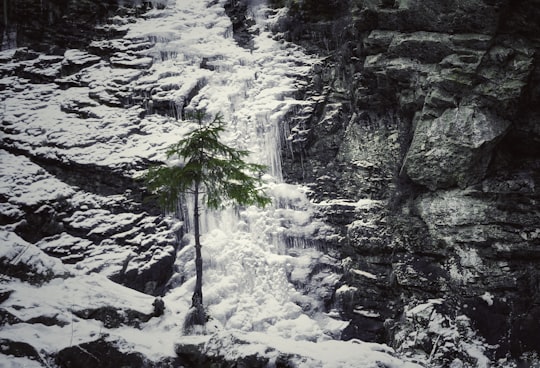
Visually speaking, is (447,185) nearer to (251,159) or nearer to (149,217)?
(251,159)

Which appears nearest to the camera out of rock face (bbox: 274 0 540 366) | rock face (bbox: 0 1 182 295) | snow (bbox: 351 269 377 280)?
rock face (bbox: 274 0 540 366)

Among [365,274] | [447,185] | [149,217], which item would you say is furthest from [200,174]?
[447,185]

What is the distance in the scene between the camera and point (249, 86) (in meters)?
17.8

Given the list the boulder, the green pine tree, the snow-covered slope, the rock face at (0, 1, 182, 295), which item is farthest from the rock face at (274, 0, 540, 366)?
the rock face at (0, 1, 182, 295)

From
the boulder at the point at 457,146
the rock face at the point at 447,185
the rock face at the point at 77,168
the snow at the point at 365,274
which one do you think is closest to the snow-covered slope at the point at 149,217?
the rock face at the point at 77,168

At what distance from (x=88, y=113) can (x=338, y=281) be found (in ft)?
40.6

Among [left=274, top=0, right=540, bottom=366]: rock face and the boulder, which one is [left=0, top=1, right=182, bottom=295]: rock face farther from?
the boulder

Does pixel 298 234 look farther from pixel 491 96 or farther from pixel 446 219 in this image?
pixel 491 96

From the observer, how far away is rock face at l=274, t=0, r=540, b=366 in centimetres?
1173

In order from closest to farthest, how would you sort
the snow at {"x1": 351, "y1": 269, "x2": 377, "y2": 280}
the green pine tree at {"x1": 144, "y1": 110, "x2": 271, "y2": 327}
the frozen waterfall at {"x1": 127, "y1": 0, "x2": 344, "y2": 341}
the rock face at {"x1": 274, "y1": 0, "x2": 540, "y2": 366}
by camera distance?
1. the green pine tree at {"x1": 144, "y1": 110, "x2": 271, "y2": 327}
2. the rock face at {"x1": 274, "y1": 0, "x2": 540, "y2": 366}
3. the frozen waterfall at {"x1": 127, "y1": 0, "x2": 344, "y2": 341}
4. the snow at {"x1": 351, "y1": 269, "x2": 377, "y2": 280}

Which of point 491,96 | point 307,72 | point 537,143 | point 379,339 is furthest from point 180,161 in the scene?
point 537,143

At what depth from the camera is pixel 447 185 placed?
42.8ft

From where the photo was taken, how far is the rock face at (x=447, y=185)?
38.5 ft

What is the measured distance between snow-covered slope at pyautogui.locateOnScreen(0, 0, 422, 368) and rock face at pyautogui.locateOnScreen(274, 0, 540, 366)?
1585 mm
